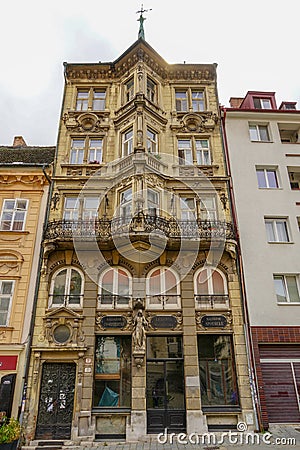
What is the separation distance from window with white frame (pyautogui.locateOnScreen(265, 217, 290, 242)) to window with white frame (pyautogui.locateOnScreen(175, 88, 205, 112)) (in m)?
8.17

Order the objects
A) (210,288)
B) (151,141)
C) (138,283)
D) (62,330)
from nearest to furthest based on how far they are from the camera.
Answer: (62,330) < (138,283) < (210,288) < (151,141)

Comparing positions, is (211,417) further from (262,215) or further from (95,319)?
(262,215)

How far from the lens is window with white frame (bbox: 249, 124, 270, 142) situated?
19.1m

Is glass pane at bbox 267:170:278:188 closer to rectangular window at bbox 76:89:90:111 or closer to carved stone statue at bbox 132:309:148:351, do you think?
carved stone statue at bbox 132:309:148:351

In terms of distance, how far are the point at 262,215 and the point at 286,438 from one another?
9445 mm

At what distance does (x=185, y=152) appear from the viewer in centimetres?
1892

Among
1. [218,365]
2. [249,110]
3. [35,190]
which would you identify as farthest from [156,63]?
[218,365]

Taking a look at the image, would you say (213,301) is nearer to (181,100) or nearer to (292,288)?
(292,288)

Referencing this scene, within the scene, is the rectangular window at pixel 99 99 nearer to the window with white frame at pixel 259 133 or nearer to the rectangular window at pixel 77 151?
the rectangular window at pixel 77 151

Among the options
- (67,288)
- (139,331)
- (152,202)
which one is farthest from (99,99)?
(139,331)

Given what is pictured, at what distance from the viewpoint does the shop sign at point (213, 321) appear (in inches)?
578

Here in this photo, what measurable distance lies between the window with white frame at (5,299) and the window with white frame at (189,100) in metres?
13.5

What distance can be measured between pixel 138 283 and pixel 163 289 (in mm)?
1173

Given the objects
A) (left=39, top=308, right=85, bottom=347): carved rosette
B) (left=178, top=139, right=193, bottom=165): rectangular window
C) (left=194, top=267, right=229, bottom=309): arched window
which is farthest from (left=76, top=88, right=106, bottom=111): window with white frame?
(left=39, top=308, right=85, bottom=347): carved rosette
